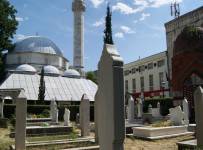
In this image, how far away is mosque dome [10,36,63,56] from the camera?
5153 cm

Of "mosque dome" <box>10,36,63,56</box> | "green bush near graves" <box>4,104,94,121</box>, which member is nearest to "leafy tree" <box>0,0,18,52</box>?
"mosque dome" <box>10,36,63,56</box>

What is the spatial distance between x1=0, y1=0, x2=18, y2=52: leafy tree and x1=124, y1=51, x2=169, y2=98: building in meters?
21.9

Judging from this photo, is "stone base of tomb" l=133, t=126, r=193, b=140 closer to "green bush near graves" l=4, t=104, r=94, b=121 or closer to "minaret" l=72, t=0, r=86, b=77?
"green bush near graves" l=4, t=104, r=94, b=121

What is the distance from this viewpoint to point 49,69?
46406mm

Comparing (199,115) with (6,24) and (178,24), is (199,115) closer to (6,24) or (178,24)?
(178,24)

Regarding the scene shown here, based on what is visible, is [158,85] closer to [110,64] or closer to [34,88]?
[34,88]

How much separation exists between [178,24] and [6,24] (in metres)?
26.2

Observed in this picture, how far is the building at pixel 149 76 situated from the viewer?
38.0 metres

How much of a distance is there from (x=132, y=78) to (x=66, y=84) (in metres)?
13.4

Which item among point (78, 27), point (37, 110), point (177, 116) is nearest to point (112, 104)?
point (177, 116)

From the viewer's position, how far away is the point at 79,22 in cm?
4753

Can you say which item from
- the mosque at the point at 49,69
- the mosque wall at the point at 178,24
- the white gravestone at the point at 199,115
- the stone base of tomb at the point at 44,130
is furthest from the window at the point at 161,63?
the white gravestone at the point at 199,115

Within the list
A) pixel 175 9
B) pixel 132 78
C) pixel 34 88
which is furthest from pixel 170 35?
pixel 34 88

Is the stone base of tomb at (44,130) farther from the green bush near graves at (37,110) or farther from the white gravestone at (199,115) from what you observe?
the green bush near graves at (37,110)
